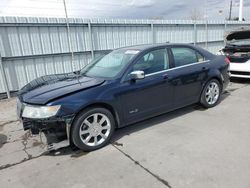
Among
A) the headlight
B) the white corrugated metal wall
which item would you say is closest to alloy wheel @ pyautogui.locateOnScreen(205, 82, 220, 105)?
the headlight

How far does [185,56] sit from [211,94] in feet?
3.79

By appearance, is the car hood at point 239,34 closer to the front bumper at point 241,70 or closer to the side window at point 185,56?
the front bumper at point 241,70

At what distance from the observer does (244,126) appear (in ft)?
12.5

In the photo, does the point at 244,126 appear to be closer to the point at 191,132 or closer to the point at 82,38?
the point at 191,132

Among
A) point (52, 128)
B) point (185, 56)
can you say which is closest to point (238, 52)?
point (185, 56)

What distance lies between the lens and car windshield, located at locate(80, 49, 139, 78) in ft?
12.2

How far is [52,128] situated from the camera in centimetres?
302

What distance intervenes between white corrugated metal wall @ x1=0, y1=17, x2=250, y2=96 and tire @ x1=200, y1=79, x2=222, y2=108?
15.9 feet

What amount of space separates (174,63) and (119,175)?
95.0 inches

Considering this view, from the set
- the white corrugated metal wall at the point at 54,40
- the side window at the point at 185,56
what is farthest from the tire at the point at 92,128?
the white corrugated metal wall at the point at 54,40

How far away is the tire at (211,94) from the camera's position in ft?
15.4

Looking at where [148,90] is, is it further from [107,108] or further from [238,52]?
[238,52]

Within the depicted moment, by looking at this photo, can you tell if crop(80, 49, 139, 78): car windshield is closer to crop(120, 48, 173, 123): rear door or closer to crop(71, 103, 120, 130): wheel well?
crop(120, 48, 173, 123): rear door

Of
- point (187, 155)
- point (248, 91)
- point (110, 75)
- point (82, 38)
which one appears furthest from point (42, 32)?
point (248, 91)
